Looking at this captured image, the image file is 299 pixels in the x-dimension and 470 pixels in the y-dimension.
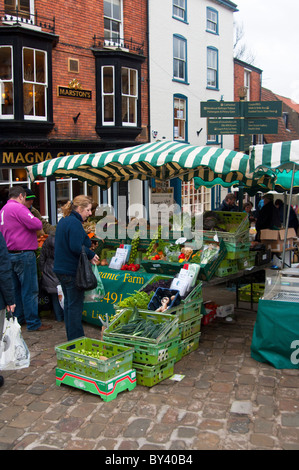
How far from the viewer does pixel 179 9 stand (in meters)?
20.0

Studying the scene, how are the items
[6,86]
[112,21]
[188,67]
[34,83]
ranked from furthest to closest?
[188,67], [112,21], [34,83], [6,86]

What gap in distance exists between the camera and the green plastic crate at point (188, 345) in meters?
5.72

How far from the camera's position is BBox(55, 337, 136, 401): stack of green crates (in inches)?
183

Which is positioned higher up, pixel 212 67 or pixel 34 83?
pixel 212 67

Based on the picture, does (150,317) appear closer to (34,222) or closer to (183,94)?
(34,222)

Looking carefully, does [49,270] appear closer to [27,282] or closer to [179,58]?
[27,282]

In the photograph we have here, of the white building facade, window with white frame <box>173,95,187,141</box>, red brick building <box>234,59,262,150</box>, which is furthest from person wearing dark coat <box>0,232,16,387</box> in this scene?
red brick building <box>234,59,262,150</box>

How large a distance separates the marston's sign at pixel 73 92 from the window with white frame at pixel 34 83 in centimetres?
61

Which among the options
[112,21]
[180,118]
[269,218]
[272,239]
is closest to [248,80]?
[180,118]

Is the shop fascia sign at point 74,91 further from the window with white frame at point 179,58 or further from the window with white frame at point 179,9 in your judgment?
the window with white frame at point 179,9

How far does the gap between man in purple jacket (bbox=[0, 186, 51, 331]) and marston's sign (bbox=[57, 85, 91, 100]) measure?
29.5 ft

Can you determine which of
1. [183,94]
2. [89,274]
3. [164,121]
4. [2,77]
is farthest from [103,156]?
[183,94]

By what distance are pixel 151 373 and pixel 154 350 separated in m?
0.26

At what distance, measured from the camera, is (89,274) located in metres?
5.37
